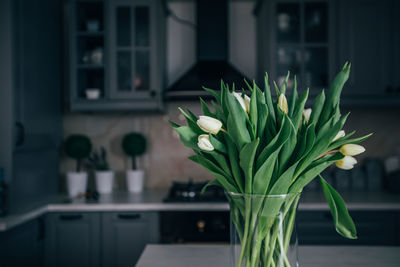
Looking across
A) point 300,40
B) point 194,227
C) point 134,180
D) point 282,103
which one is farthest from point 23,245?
point 300,40

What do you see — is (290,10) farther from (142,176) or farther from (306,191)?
(142,176)

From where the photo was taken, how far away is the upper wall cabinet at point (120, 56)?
2461 mm

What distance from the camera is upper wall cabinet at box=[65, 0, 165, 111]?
2.46 m

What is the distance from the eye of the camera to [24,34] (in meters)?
2.11

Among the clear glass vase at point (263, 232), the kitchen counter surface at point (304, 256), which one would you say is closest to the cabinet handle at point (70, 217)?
the kitchen counter surface at point (304, 256)

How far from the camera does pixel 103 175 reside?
2.58 metres

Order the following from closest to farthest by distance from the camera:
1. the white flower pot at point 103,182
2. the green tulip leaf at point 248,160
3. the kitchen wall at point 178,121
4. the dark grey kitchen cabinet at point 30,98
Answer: the green tulip leaf at point 248,160 → the dark grey kitchen cabinet at point 30,98 → the white flower pot at point 103,182 → the kitchen wall at point 178,121

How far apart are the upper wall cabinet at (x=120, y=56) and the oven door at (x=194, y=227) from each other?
2.65 feet

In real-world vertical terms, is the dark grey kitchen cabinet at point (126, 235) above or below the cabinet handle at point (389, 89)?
below

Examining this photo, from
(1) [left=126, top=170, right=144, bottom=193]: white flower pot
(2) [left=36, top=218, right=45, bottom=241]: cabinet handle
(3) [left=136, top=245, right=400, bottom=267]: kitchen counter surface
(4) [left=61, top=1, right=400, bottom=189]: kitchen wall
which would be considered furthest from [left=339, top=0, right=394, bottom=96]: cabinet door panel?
(2) [left=36, top=218, right=45, bottom=241]: cabinet handle

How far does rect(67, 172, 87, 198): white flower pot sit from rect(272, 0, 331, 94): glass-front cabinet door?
165cm

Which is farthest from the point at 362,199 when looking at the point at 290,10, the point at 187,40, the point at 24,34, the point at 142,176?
the point at 24,34

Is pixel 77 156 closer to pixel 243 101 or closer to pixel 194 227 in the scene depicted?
pixel 194 227

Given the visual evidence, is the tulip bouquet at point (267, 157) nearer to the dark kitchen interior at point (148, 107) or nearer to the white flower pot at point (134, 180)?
the dark kitchen interior at point (148, 107)
